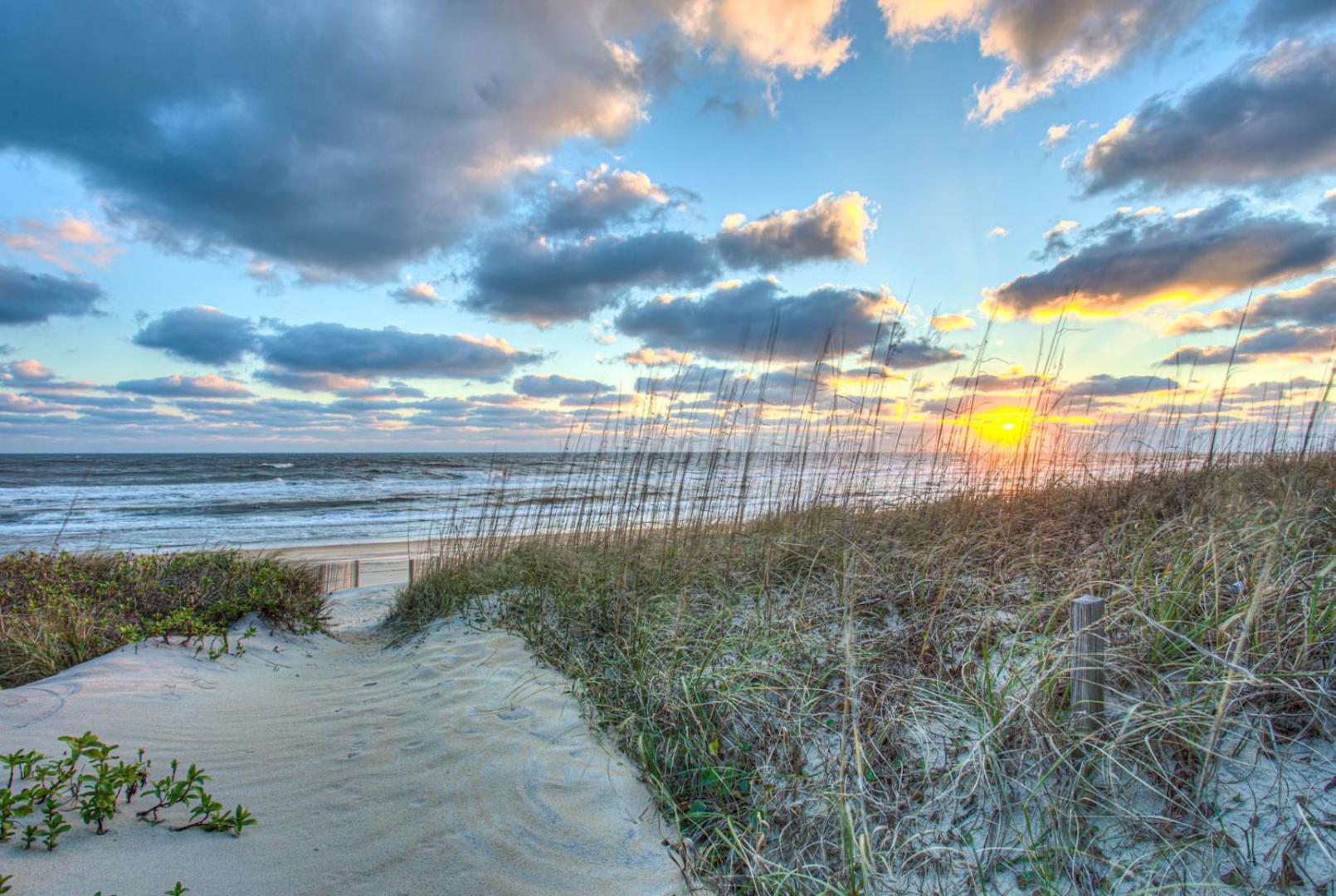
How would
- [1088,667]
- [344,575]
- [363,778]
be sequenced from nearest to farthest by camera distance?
[1088,667], [363,778], [344,575]

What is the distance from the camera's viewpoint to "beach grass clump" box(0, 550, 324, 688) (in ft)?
12.6

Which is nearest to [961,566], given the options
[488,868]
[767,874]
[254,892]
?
[767,874]

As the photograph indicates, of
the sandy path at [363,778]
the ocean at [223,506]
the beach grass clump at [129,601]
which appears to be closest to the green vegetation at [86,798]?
the sandy path at [363,778]

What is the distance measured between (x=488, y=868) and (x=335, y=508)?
763 inches

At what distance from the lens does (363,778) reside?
9.02ft

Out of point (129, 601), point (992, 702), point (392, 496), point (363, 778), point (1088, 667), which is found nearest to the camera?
point (1088, 667)

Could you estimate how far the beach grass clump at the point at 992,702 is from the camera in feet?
5.65

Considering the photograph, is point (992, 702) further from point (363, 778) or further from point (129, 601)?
point (129, 601)

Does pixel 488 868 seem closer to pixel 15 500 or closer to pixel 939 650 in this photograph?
pixel 939 650

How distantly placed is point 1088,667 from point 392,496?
23476 mm

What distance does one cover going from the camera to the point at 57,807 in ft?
6.82

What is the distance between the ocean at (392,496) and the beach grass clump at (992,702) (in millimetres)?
1354

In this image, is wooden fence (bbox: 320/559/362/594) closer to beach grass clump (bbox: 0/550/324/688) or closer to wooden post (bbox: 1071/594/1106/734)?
beach grass clump (bbox: 0/550/324/688)

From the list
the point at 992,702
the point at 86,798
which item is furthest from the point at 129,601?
the point at 992,702
